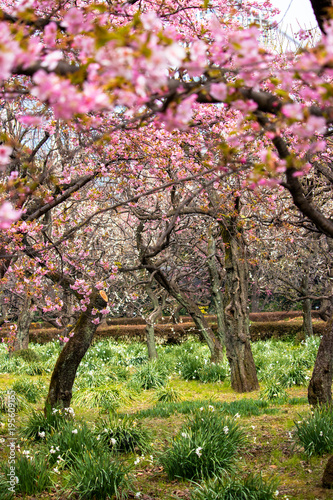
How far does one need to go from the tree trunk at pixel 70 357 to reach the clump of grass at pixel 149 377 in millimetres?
3571

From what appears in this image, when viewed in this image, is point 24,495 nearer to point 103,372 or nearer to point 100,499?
point 100,499

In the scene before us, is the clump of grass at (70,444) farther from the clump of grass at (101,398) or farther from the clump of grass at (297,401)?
the clump of grass at (297,401)

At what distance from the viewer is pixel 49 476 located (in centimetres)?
408

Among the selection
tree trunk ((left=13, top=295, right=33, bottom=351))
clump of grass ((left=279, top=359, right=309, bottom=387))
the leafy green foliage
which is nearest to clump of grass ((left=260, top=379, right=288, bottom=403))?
the leafy green foliage

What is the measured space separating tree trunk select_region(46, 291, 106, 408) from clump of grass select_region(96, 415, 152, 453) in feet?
2.25

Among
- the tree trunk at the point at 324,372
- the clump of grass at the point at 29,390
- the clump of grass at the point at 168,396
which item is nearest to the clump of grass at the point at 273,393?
the clump of grass at the point at 168,396

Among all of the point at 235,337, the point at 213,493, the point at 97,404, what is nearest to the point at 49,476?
the point at 213,493

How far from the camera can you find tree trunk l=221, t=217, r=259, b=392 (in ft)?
27.8

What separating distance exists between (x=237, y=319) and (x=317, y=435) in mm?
3959

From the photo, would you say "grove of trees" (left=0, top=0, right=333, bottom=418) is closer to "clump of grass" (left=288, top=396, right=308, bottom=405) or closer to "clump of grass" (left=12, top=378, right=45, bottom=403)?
"clump of grass" (left=288, top=396, right=308, bottom=405)

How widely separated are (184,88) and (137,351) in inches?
533

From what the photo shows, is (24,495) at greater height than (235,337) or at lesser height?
lesser

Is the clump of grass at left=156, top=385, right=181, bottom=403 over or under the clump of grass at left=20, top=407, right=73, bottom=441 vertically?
under

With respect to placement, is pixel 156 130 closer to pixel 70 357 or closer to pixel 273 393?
pixel 70 357
